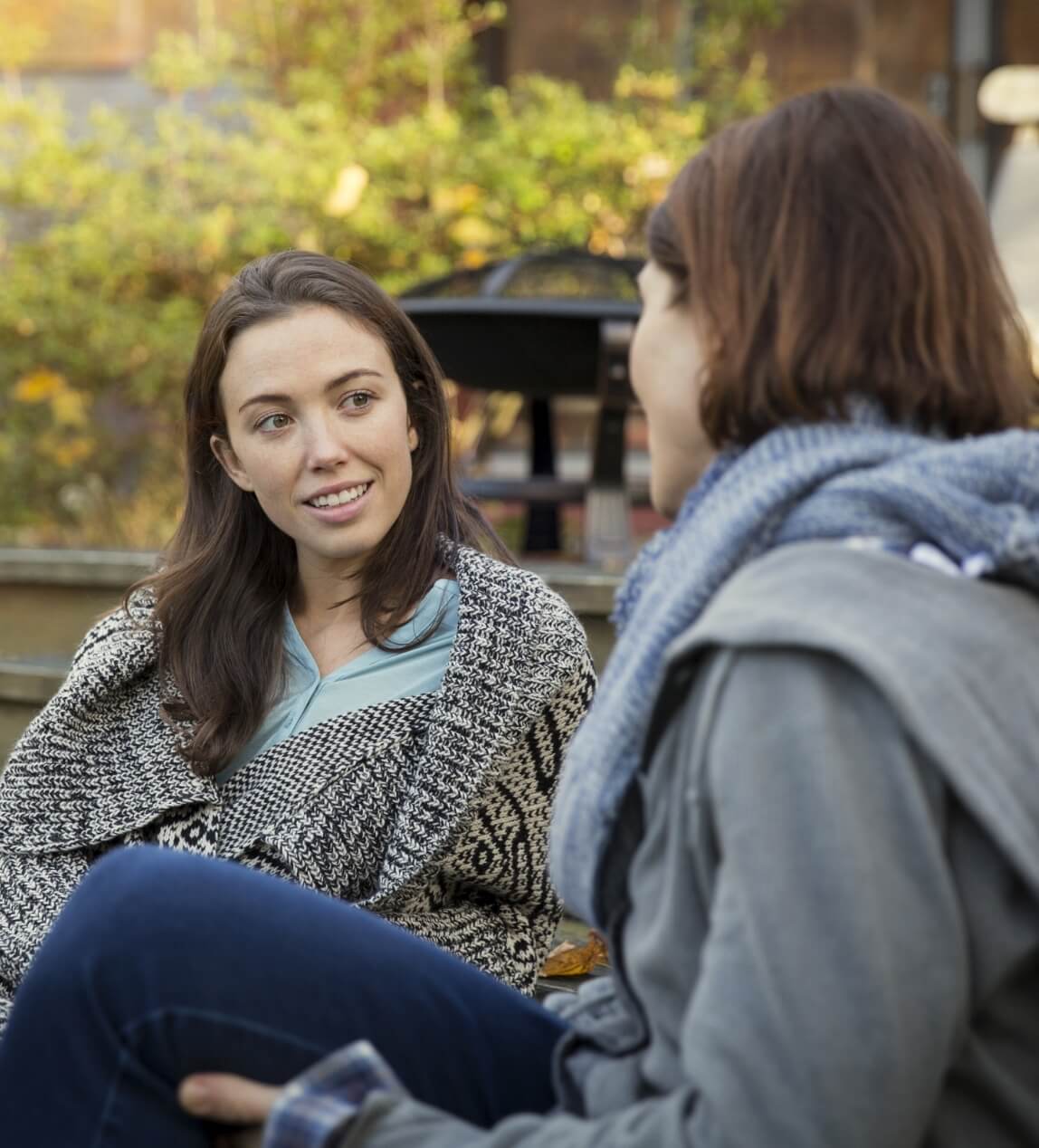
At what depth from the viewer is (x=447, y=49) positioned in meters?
7.95

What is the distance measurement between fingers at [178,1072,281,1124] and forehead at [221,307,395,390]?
1119 millimetres

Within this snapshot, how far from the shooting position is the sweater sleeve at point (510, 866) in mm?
2189

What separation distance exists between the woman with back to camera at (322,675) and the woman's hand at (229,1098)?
727mm

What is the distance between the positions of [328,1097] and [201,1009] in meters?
0.16

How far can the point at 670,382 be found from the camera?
4.75ft

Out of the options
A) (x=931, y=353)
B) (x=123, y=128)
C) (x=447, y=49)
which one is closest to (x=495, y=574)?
(x=931, y=353)

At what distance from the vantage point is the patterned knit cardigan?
2170 millimetres

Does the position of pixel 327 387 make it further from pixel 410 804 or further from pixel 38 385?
pixel 38 385

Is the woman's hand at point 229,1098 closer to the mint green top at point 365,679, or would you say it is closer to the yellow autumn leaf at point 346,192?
the mint green top at point 365,679

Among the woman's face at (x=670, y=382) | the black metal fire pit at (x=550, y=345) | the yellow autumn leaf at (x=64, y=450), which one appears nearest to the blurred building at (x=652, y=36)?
the yellow autumn leaf at (x=64, y=450)

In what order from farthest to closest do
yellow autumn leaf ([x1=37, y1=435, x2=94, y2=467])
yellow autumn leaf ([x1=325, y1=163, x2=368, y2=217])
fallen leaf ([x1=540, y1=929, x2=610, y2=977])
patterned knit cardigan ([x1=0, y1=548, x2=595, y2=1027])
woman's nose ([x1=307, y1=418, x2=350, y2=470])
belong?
yellow autumn leaf ([x1=37, y1=435, x2=94, y2=467]), yellow autumn leaf ([x1=325, y1=163, x2=368, y2=217]), fallen leaf ([x1=540, y1=929, x2=610, y2=977]), woman's nose ([x1=307, y1=418, x2=350, y2=470]), patterned knit cardigan ([x1=0, y1=548, x2=595, y2=1027])

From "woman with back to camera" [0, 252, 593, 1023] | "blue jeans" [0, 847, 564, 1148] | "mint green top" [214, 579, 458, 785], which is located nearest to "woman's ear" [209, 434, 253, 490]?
"woman with back to camera" [0, 252, 593, 1023]

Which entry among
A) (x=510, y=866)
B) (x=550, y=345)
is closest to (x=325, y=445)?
(x=510, y=866)

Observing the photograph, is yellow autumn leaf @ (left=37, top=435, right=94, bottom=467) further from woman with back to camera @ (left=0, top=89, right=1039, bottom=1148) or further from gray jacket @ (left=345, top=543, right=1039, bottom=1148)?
gray jacket @ (left=345, top=543, right=1039, bottom=1148)
